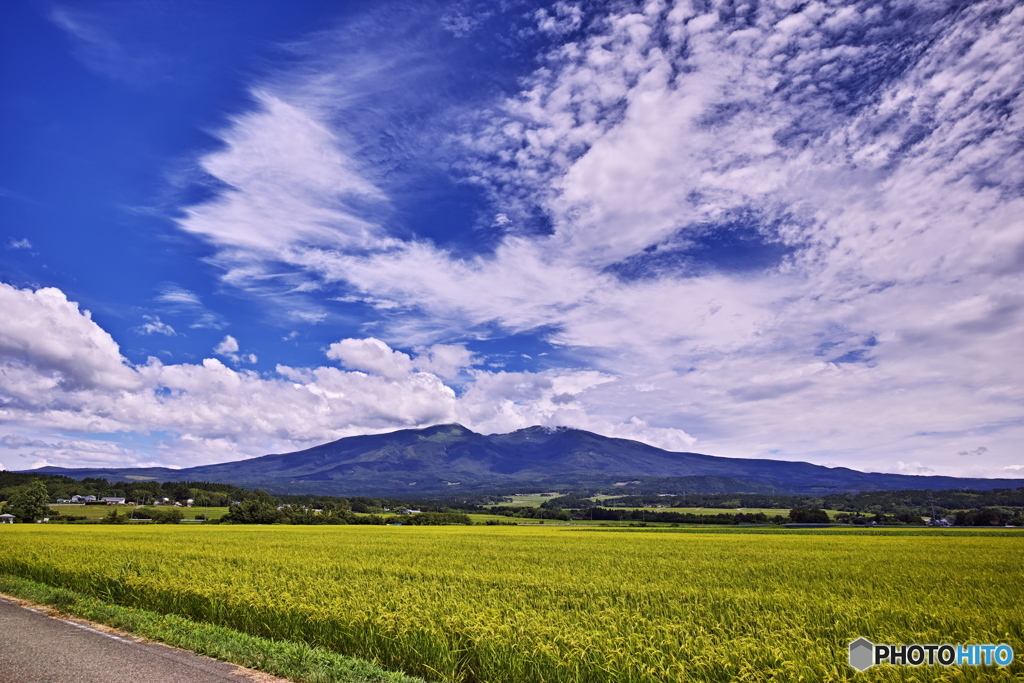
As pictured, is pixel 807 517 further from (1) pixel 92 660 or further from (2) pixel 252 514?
(1) pixel 92 660

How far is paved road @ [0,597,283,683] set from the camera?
25.9 feet

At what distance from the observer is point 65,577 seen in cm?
1675

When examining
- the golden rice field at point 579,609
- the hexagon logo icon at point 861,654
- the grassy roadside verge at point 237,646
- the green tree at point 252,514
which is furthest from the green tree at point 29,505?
the hexagon logo icon at point 861,654

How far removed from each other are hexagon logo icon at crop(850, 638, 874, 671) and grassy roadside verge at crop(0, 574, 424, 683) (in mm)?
6709

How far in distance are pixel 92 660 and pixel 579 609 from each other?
30.3 ft

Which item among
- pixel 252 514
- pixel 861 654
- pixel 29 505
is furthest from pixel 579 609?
pixel 29 505

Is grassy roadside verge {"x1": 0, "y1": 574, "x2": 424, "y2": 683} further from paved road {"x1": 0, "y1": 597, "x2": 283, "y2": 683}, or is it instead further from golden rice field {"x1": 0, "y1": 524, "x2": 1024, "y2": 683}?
golden rice field {"x1": 0, "y1": 524, "x2": 1024, "y2": 683}

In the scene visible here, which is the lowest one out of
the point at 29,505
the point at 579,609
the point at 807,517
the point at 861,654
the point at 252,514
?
the point at 807,517

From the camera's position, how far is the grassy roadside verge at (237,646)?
8.09m

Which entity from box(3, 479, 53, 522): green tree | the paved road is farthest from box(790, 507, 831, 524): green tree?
box(3, 479, 53, 522): green tree

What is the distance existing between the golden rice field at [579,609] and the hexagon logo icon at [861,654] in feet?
0.73

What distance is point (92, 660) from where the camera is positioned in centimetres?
872

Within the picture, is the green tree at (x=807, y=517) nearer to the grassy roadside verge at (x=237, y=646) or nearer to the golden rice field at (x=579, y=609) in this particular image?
the golden rice field at (x=579, y=609)

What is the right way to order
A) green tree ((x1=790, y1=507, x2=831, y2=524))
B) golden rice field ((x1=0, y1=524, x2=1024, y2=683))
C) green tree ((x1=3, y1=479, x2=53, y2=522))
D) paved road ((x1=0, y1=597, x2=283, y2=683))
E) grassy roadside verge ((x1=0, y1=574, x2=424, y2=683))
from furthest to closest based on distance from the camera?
green tree ((x1=790, y1=507, x2=831, y2=524)) < green tree ((x1=3, y1=479, x2=53, y2=522)) < grassy roadside verge ((x1=0, y1=574, x2=424, y2=683)) < paved road ((x1=0, y1=597, x2=283, y2=683)) < golden rice field ((x1=0, y1=524, x2=1024, y2=683))
